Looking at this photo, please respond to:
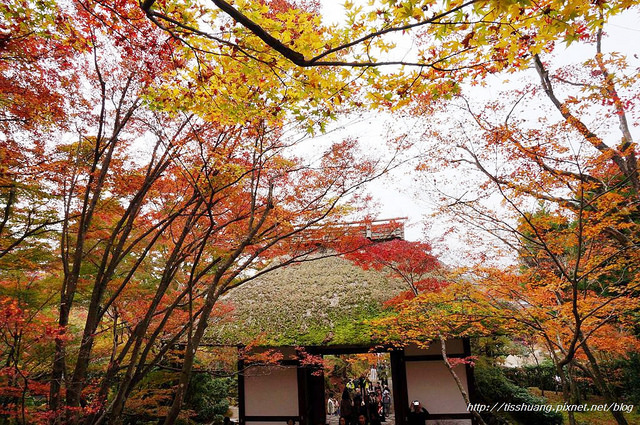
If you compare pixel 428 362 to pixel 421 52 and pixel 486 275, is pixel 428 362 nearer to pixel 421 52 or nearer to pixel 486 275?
pixel 486 275

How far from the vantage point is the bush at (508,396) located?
11.2 metres

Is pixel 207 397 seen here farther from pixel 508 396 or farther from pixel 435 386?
pixel 508 396

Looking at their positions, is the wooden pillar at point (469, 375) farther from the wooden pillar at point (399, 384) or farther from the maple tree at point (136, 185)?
the maple tree at point (136, 185)

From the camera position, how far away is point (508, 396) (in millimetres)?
11773

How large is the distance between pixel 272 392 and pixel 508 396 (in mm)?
7443

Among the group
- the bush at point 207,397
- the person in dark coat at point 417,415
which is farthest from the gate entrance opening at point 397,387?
the bush at point 207,397

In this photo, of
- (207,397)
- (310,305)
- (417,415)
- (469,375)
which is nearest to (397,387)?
(417,415)

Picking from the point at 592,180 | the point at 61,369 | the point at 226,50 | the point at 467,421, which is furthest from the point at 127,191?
the point at 467,421

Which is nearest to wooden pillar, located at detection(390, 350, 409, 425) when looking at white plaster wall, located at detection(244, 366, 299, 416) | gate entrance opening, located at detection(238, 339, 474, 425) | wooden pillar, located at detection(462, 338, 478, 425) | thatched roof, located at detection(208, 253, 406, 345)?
gate entrance opening, located at detection(238, 339, 474, 425)

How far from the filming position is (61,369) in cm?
560

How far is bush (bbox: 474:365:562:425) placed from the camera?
11180mm

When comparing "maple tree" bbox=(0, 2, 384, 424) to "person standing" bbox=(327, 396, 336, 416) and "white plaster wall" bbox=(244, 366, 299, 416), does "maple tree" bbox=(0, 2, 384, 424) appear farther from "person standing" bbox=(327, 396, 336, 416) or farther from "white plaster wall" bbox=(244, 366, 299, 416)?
"person standing" bbox=(327, 396, 336, 416)

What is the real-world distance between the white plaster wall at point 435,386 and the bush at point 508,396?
248cm

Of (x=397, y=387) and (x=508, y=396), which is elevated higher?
(x=397, y=387)
